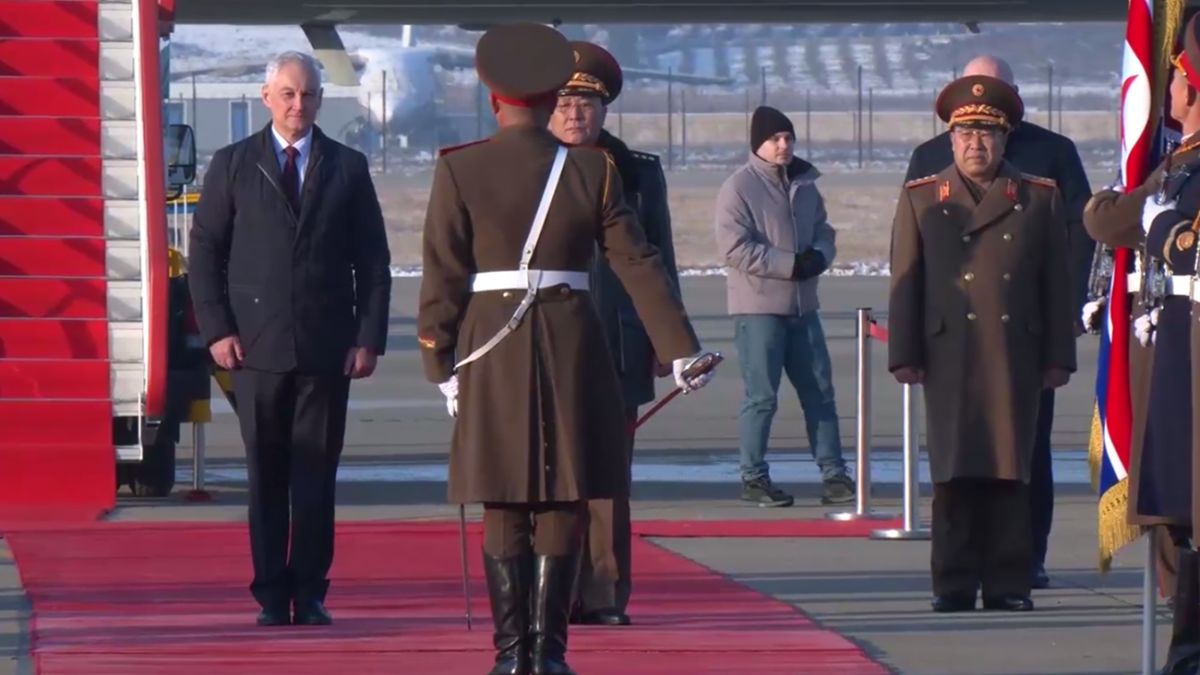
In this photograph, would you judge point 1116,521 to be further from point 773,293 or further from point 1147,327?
point 773,293

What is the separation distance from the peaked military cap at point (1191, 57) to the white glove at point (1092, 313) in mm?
879

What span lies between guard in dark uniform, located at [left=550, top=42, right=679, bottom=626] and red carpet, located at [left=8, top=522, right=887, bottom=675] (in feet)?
0.62

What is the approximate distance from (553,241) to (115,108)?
5.23m

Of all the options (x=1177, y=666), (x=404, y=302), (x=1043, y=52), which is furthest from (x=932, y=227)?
(x=1043, y=52)

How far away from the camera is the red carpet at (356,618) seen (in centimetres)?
738

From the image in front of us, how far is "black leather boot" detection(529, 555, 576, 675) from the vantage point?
6691mm

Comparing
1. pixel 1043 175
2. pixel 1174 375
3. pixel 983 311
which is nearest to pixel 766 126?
pixel 1043 175

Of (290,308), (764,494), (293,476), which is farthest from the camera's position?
(764,494)

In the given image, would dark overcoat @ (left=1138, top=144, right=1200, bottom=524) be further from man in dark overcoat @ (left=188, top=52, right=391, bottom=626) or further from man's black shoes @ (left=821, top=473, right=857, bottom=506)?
man's black shoes @ (left=821, top=473, right=857, bottom=506)

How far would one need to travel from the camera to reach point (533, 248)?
6.67 meters

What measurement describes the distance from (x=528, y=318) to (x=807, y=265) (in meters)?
5.14

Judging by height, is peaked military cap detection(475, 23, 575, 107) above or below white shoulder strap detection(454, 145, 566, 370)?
above

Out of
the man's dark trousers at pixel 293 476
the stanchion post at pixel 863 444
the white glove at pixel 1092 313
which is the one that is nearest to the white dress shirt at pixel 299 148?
the man's dark trousers at pixel 293 476

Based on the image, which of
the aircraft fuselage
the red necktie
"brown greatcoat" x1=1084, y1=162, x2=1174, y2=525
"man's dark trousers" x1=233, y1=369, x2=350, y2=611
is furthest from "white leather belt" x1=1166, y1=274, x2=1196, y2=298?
the aircraft fuselage
